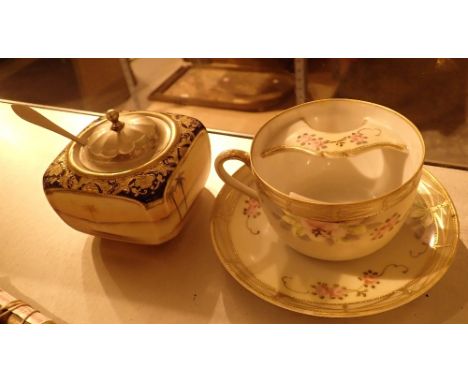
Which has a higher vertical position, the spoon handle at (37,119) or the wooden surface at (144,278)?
the spoon handle at (37,119)

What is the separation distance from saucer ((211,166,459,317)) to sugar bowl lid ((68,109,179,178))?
0.30ft

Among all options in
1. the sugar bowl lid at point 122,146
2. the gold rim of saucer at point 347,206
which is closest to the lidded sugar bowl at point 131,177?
the sugar bowl lid at point 122,146

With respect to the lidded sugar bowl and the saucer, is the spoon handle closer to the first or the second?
the lidded sugar bowl

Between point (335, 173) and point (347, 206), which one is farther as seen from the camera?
point (335, 173)

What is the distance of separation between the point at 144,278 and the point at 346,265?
0.19 metres

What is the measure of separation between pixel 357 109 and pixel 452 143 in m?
0.50

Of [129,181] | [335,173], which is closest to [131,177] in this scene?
[129,181]

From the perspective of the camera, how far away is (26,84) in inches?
48.5

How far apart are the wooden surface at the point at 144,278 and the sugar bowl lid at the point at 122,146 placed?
0.10 metres

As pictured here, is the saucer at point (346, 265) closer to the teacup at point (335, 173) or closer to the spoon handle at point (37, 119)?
the teacup at point (335, 173)

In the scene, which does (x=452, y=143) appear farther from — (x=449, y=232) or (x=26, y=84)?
(x=26, y=84)

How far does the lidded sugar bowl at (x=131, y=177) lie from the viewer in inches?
14.9

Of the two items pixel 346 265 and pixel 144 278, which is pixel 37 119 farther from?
pixel 346 265

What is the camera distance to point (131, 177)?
0.38 m
